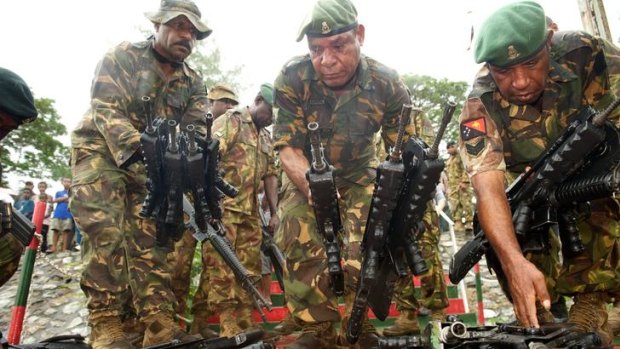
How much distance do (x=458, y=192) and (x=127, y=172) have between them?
9903 millimetres

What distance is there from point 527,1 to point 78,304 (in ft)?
21.4

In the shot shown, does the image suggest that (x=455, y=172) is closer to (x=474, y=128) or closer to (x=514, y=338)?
(x=474, y=128)

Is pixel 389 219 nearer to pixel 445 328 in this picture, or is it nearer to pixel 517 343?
pixel 445 328

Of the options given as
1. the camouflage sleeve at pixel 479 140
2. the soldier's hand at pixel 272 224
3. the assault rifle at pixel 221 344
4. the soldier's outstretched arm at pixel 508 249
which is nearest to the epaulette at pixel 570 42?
the camouflage sleeve at pixel 479 140

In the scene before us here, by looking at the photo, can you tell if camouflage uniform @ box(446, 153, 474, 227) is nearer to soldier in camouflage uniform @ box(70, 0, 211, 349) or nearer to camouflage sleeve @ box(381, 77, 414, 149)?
camouflage sleeve @ box(381, 77, 414, 149)

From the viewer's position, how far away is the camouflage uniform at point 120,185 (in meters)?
3.42

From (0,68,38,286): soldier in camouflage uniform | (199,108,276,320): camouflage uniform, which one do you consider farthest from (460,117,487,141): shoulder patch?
(199,108,276,320): camouflage uniform

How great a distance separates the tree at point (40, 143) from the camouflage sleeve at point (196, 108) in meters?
17.0

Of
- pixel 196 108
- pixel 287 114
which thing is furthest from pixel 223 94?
pixel 287 114

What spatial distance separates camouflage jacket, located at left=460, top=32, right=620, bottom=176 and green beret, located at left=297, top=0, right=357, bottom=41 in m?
0.89

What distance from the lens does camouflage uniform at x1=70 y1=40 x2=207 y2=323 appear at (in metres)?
3.42

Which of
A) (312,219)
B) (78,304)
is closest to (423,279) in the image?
(312,219)

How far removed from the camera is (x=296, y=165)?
3.34 m

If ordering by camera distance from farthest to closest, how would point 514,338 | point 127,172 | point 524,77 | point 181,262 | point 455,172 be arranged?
1. point 455,172
2. point 181,262
3. point 127,172
4. point 524,77
5. point 514,338
